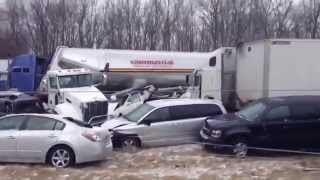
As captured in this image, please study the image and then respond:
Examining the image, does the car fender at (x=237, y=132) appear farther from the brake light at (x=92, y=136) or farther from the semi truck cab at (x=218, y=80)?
the semi truck cab at (x=218, y=80)

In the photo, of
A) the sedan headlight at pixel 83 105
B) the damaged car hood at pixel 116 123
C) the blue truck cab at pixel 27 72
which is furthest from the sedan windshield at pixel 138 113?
the blue truck cab at pixel 27 72

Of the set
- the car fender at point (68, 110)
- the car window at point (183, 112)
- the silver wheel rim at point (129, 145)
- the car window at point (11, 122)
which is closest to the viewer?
the car window at point (11, 122)

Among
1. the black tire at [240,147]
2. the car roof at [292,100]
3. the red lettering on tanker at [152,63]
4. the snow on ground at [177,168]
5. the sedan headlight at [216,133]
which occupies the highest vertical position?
the red lettering on tanker at [152,63]

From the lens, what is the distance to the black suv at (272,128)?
16.7m

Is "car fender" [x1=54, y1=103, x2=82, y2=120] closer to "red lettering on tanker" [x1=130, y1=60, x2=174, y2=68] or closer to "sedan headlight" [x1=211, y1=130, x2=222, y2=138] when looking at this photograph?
"red lettering on tanker" [x1=130, y1=60, x2=174, y2=68]

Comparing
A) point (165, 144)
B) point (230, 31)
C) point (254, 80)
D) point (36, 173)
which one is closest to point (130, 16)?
point (230, 31)

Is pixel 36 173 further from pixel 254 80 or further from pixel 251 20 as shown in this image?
pixel 251 20

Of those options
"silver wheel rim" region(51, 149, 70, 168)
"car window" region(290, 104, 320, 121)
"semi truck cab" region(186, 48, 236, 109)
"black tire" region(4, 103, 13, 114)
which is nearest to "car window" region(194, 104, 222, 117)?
"car window" region(290, 104, 320, 121)

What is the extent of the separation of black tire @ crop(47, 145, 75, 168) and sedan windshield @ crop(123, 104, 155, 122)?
4.19m

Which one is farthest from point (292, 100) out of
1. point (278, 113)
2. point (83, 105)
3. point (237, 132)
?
point (83, 105)

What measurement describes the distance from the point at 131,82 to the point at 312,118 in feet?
48.1

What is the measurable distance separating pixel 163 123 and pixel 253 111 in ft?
8.97

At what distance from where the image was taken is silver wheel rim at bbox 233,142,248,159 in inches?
650

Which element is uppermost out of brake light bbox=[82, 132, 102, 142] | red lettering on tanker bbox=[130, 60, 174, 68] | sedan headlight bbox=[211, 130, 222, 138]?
red lettering on tanker bbox=[130, 60, 174, 68]
